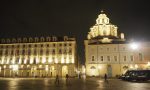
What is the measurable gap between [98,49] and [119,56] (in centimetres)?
667

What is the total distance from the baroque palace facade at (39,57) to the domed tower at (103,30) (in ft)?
29.5

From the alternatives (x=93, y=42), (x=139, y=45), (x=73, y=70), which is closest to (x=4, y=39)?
(x=73, y=70)

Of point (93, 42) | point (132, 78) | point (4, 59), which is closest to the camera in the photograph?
point (132, 78)

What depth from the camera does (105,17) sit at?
274ft

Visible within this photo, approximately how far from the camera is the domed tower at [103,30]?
7875cm

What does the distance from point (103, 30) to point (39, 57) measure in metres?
24.8

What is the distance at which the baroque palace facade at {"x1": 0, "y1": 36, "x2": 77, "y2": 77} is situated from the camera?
77500mm

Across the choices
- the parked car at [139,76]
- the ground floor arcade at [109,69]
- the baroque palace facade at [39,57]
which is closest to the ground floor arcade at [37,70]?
the baroque palace facade at [39,57]

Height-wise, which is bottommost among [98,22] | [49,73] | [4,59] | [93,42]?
[49,73]

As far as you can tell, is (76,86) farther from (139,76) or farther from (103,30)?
(103,30)

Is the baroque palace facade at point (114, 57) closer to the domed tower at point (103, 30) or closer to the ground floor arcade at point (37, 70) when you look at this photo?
the domed tower at point (103, 30)

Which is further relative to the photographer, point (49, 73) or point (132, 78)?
point (49, 73)

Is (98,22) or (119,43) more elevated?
(98,22)

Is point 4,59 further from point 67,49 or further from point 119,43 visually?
point 119,43
